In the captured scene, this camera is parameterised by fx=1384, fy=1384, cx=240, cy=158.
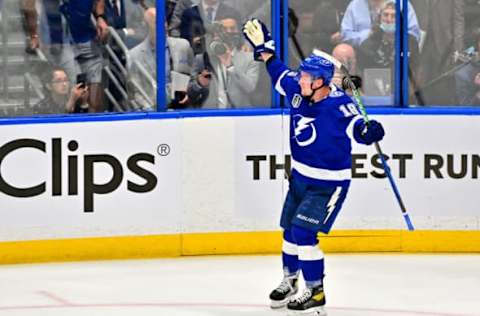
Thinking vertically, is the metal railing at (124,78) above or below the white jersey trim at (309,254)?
above

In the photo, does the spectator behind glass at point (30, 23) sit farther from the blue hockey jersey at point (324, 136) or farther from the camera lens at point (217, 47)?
the blue hockey jersey at point (324, 136)

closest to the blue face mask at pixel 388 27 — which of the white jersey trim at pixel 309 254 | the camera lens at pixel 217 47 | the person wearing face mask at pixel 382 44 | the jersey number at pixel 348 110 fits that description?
the person wearing face mask at pixel 382 44

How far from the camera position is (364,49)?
34.6 ft

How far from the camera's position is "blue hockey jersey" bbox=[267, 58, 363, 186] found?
7.93m

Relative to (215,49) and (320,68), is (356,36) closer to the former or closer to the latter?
(215,49)

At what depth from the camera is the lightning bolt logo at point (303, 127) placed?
26.1 feet

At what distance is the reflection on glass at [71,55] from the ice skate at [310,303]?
9.26 feet

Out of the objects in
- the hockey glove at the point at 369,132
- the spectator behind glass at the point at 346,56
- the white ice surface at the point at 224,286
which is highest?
the spectator behind glass at the point at 346,56

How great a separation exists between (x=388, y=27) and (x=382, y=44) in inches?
5.4

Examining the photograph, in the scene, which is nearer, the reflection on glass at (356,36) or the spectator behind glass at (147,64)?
the spectator behind glass at (147,64)

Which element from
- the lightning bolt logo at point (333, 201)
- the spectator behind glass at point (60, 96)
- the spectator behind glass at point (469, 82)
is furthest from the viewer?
the spectator behind glass at point (469, 82)

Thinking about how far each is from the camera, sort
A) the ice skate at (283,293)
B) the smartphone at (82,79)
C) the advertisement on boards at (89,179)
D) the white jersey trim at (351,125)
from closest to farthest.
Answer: the white jersey trim at (351,125) < the ice skate at (283,293) < the advertisement on boards at (89,179) < the smartphone at (82,79)

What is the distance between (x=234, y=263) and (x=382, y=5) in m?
2.29

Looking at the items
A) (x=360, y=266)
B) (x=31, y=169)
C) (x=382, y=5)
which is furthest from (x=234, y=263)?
(x=382, y=5)
